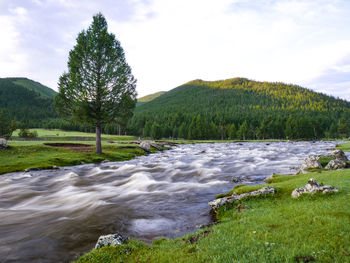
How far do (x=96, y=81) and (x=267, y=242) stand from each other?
33.6m

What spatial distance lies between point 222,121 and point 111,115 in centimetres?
13963

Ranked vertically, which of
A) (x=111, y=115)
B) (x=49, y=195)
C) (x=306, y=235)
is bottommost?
(x=49, y=195)

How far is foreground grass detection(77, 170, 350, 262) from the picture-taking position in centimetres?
535

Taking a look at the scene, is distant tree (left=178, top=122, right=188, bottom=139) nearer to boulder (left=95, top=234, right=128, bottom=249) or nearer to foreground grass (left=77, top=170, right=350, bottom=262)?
foreground grass (left=77, top=170, right=350, bottom=262)

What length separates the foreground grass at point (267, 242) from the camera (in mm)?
5352

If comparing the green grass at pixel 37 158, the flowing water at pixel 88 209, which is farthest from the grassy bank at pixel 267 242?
the green grass at pixel 37 158

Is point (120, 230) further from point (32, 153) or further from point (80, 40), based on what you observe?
point (80, 40)

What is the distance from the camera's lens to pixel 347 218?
6906mm

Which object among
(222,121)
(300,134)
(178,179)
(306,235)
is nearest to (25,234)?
(306,235)

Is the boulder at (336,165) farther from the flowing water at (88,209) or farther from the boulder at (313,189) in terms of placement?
the boulder at (313,189)

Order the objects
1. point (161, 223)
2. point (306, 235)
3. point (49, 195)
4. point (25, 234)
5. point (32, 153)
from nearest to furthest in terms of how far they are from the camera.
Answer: point (306, 235)
point (25, 234)
point (161, 223)
point (49, 195)
point (32, 153)

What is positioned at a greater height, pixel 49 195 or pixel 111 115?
pixel 111 115

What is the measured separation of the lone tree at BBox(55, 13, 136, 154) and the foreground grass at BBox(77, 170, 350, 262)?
30.1 m

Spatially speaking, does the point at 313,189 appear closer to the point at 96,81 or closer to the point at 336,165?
the point at 336,165
